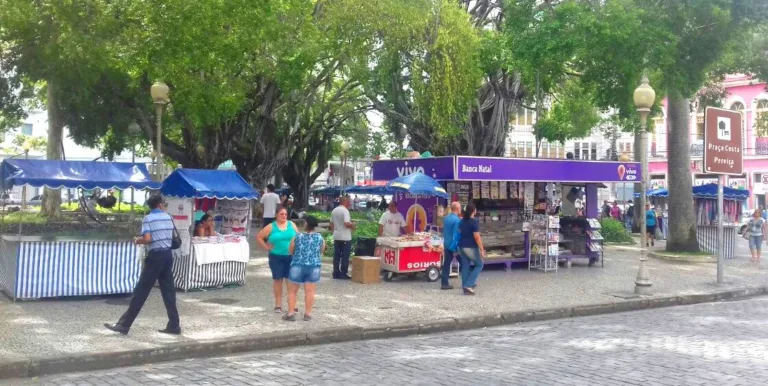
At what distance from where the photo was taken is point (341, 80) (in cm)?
3491

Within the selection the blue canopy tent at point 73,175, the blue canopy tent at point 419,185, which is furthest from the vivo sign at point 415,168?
the blue canopy tent at point 73,175

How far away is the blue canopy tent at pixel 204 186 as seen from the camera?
488 inches

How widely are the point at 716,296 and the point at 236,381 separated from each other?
10.7m

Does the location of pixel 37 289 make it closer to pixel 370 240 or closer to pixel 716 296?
pixel 370 240

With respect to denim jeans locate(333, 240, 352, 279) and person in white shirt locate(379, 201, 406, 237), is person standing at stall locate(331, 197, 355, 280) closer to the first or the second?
denim jeans locate(333, 240, 352, 279)

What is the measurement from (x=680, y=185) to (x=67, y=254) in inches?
675

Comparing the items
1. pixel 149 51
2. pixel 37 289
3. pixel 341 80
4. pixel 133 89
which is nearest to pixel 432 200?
pixel 149 51

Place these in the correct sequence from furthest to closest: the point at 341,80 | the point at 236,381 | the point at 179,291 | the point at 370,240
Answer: the point at 341,80
the point at 370,240
the point at 179,291
the point at 236,381

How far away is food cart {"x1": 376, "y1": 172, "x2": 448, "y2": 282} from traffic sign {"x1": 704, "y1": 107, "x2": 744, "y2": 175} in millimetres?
5821

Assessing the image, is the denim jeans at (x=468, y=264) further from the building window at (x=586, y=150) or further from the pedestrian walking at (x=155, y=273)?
the building window at (x=586, y=150)

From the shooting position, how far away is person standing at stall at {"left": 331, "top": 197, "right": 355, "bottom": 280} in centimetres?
1430

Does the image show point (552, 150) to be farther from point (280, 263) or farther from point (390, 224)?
point (280, 263)

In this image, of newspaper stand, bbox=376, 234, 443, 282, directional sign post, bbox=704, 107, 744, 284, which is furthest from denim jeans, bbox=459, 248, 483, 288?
directional sign post, bbox=704, 107, 744, 284

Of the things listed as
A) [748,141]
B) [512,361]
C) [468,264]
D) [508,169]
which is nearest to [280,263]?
[512,361]
